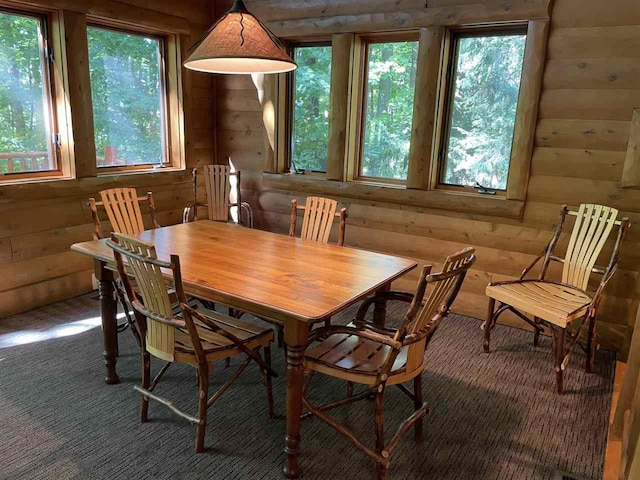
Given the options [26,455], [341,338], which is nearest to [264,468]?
[341,338]

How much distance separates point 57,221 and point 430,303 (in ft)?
9.81

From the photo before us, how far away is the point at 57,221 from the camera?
11.9ft

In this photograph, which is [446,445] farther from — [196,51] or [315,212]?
[196,51]

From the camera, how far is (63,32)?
136 inches

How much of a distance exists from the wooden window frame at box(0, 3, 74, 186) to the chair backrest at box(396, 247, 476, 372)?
9.74 ft

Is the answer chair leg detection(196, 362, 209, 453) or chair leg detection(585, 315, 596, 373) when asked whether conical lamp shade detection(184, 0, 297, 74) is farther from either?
chair leg detection(585, 315, 596, 373)

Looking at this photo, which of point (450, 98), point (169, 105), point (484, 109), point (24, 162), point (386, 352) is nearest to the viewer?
point (386, 352)

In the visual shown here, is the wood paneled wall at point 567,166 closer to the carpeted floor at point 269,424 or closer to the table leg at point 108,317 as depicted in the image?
the carpeted floor at point 269,424

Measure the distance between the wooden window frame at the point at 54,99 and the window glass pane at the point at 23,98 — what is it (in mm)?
22

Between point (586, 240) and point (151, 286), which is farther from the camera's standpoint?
point (586, 240)

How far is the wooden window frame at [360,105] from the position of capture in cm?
394

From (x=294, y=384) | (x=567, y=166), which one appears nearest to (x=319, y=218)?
(x=294, y=384)

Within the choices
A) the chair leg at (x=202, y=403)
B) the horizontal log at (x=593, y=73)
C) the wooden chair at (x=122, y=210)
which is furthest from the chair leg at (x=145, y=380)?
the horizontal log at (x=593, y=73)

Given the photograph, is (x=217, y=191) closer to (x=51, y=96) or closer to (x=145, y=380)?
(x=51, y=96)
